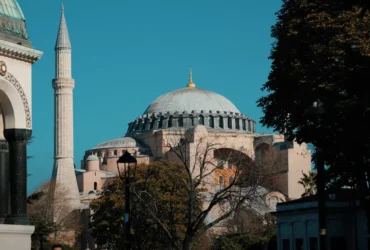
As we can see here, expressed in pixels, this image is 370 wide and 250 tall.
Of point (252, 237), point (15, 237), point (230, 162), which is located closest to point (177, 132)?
point (252, 237)

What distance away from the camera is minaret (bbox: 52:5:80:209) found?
103 metres

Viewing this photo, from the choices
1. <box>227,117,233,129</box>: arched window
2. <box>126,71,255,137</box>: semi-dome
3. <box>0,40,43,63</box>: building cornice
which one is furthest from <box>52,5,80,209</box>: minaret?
<box>0,40,43,63</box>: building cornice

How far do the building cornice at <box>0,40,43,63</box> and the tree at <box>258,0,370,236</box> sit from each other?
9108 millimetres

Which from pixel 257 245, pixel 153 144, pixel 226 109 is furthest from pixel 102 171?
pixel 257 245

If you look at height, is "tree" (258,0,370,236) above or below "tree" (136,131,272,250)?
above

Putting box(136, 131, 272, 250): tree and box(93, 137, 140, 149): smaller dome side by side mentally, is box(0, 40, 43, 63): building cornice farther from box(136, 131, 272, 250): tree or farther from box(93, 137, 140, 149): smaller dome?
box(93, 137, 140, 149): smaller dome

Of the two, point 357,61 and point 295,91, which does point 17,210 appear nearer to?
point 357,61

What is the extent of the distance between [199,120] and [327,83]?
10556 cm

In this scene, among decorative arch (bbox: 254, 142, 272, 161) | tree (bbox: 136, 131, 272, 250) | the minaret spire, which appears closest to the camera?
tree (bbox: 136, 131, 272, 250)

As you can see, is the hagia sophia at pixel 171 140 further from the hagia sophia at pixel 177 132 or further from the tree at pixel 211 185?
the tree at pixel 211 185

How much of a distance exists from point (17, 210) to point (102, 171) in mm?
111450

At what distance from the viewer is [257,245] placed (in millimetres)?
65000

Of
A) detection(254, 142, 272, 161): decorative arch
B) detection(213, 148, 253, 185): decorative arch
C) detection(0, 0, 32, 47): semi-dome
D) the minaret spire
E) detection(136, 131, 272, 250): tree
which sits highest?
the minaret spire

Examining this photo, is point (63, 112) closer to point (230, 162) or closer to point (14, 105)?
point (230, 162)
